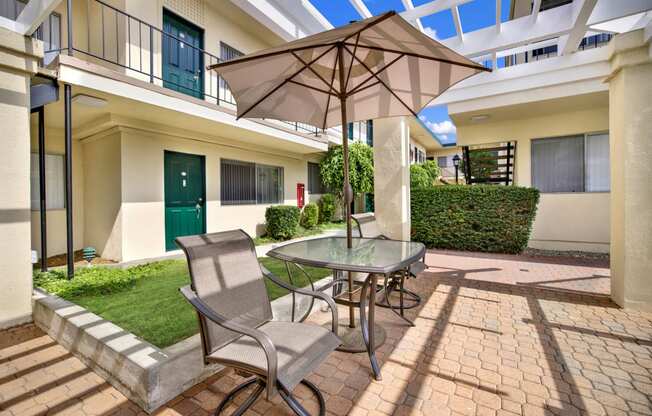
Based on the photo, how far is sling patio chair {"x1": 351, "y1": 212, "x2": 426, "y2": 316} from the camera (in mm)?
3908

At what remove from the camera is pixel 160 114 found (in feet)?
20.4

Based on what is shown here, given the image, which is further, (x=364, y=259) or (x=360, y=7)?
(x=360, y=7)

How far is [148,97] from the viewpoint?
5508mm

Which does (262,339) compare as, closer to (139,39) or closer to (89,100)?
(89,100)

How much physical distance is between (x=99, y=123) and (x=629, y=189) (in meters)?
9.15

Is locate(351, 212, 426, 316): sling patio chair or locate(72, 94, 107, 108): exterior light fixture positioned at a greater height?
locate(72, 94, 107, 108): exterior light fixture

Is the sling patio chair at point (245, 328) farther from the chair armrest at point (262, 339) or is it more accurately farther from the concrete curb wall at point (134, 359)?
the concrete curb wall at point (134, 359)

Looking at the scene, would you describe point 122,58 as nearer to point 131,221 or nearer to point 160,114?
point 160,114

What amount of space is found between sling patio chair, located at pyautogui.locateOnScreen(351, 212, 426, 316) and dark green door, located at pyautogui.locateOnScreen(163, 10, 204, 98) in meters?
5.33

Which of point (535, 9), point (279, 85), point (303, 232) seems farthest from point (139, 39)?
point (535, 9)

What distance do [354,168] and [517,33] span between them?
6.43 meters

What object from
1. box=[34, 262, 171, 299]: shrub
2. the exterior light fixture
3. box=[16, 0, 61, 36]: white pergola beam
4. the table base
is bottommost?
the table base

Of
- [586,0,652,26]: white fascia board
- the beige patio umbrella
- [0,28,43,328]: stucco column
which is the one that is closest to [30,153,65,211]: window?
[0,28,43,328]: stucco column

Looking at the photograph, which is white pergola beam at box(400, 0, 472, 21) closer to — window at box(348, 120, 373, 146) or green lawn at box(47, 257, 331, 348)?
green lawn at box(47, 257, 331, 348)
